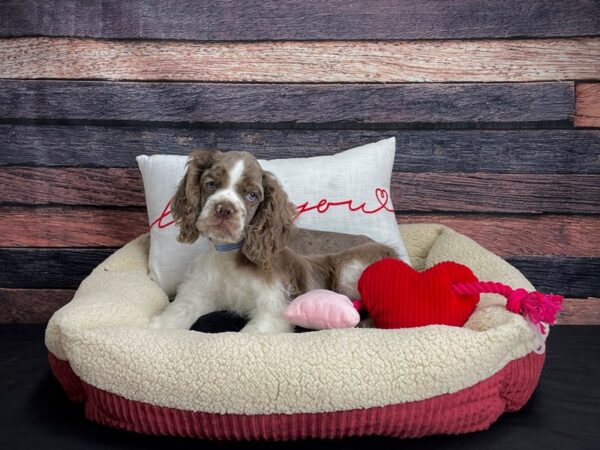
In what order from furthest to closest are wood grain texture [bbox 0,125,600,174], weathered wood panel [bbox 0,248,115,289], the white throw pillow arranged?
weathered wood panel [bbox 0,248,115,289] → wood grain texture [bbox 0,125,600,174] → the white throw pillow

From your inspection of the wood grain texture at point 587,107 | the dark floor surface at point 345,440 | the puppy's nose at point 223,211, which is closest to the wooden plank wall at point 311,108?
the wood grain texture at point 587,107

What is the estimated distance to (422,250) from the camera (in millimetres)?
2885

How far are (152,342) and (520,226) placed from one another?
80.1 inches

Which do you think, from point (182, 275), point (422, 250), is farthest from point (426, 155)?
point (182, 275)

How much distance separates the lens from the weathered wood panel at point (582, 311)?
124 inches

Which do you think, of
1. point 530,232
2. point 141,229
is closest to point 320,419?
point 141,229

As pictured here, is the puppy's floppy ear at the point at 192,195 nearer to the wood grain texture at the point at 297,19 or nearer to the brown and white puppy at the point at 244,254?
the brown and white puppy at the point at 244,254

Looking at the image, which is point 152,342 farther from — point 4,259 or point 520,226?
point 520,226

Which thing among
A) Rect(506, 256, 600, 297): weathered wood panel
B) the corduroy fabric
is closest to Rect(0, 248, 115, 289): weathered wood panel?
the corduroy fabric

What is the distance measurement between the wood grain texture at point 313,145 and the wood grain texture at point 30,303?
0.64 meters

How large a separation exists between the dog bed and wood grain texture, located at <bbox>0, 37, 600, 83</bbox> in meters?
1.48

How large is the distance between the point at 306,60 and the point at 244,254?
115 centimetres

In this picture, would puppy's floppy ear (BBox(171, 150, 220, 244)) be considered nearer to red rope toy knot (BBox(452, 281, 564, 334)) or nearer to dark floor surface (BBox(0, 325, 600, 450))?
dark floor surface (BBox(0, 325, 600, 450))

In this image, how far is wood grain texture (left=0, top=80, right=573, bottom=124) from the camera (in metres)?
2.96
